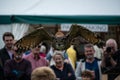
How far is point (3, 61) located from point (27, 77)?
0.66m

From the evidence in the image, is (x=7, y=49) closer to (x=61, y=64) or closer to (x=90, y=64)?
(x=61, y=64)

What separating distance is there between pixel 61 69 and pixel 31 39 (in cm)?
74

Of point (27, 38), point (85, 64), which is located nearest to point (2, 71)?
point (27, 38)

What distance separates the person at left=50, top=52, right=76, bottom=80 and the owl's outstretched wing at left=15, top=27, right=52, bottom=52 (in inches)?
13.4

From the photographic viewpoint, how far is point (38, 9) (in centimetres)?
932

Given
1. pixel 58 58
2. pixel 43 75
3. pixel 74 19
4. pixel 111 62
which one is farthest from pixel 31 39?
pixel 74 19

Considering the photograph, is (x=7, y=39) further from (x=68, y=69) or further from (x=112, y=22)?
(x=112, y=22)

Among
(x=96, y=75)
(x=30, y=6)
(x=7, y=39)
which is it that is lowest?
(x=96, y=75)

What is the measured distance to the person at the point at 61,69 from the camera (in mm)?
6012

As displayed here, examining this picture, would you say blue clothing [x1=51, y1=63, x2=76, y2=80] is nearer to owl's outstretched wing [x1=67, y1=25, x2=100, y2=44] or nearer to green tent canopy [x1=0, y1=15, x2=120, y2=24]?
owl's outstretched wing [x1=67, y1=25, x2=100, y2=44]

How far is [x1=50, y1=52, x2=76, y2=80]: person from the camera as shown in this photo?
6.01 m

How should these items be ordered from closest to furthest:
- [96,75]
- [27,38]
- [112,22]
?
[27,38] → [96,75] → [112,22]

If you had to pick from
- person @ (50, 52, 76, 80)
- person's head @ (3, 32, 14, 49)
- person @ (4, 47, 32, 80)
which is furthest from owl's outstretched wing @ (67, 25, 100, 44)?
person's head @ (3, 32, 14, 49)

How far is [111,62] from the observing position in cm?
630
